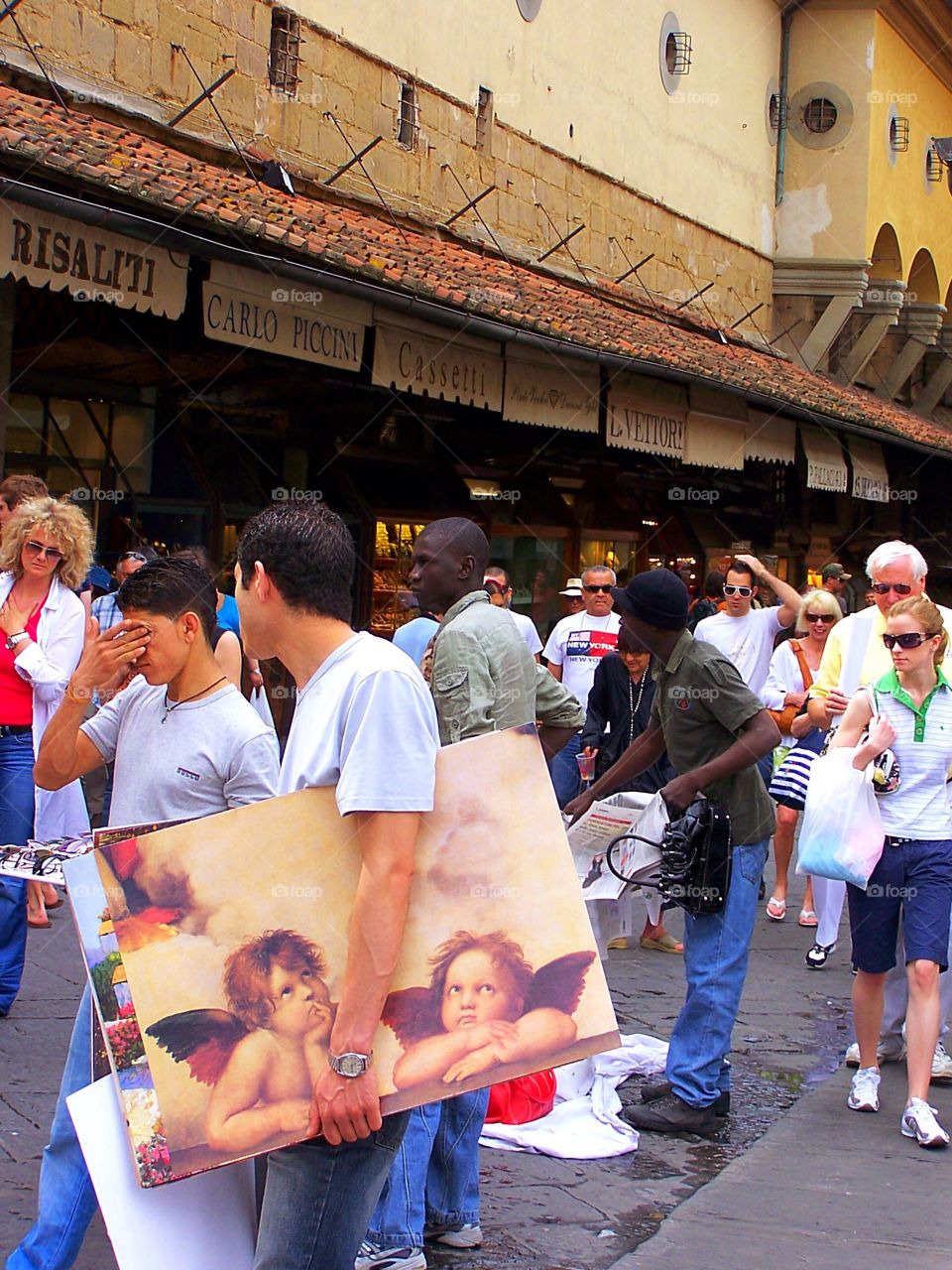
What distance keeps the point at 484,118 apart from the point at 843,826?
12246mm

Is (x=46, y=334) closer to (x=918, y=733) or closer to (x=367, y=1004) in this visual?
(x=918, y=733)

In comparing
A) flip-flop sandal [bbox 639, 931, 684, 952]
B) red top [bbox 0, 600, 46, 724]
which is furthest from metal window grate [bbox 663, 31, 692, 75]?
red top [bbox 0, 600, 46, 724]

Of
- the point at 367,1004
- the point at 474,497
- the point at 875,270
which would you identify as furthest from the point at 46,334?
the point at 875,270

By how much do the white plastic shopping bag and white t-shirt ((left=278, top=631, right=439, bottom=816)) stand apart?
8.92ft

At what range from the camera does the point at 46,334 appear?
973cm

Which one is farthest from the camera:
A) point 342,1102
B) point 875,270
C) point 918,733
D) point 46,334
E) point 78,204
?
point 875,270

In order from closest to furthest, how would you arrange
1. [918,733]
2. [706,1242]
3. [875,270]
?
[706,1242] → [918,733] → [875,270]

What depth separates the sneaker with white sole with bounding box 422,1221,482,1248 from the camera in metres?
3.82

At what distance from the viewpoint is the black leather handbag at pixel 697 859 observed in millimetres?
4715

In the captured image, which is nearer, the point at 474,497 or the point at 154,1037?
the point at 154,1037

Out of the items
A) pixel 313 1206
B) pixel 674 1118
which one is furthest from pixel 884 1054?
pixel 313 1206

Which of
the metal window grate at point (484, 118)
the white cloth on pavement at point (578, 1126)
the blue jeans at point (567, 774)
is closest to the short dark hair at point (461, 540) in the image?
the white cloth on pavement at point (578, 1126)

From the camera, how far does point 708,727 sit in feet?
16.1

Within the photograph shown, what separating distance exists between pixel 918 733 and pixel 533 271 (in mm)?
11753
